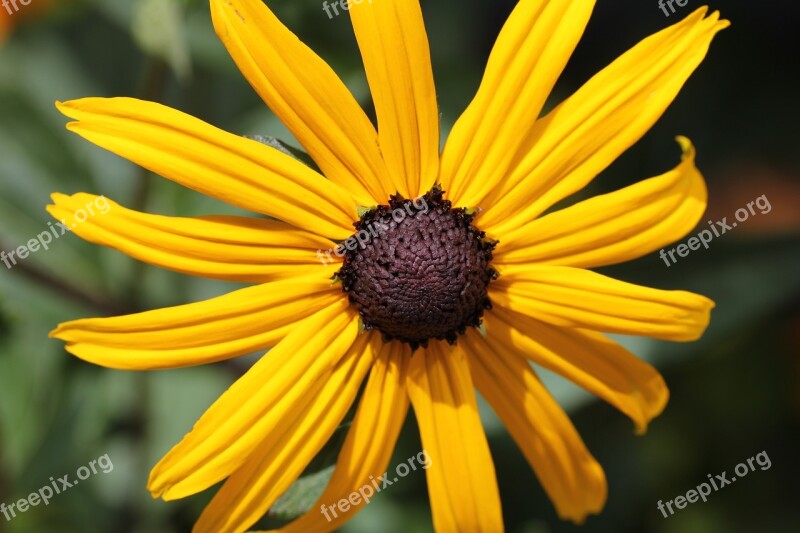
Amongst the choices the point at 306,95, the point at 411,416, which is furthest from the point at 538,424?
the point at 411,416

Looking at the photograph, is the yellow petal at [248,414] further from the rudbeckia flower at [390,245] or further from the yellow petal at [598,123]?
the yellow petal at [598,123]

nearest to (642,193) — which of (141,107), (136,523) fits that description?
(141,107)

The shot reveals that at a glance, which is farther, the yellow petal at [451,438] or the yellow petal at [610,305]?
the yellow petal at [451,438]

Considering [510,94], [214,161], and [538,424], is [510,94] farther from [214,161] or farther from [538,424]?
[538,424]

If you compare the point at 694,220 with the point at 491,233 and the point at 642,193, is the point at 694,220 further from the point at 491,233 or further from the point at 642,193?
the point at 491,233

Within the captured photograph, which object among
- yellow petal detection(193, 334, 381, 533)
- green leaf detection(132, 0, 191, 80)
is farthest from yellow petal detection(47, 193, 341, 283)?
green leaf detection(132, 0, 191, 80)

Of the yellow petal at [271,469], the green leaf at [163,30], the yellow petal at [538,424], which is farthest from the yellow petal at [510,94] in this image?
the green leaf at [163,30]
